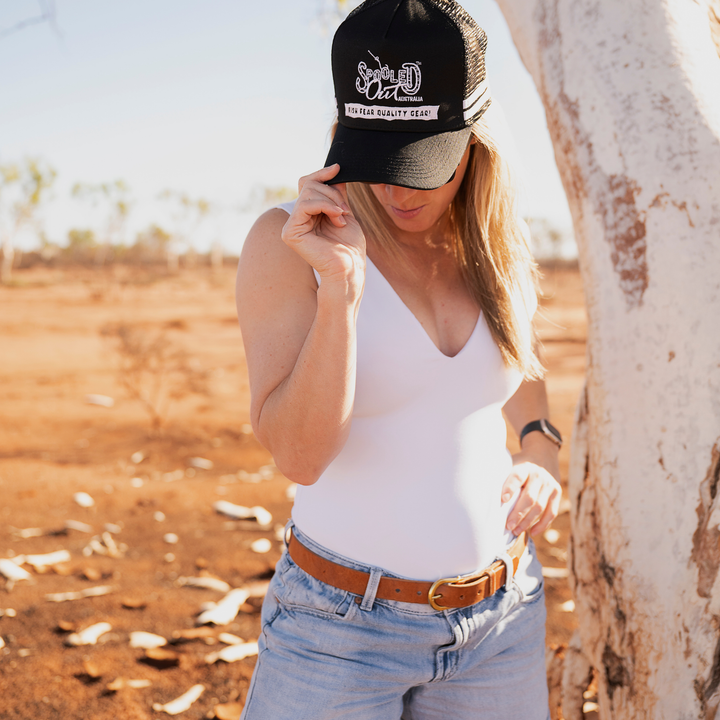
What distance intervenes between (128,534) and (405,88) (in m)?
3.48

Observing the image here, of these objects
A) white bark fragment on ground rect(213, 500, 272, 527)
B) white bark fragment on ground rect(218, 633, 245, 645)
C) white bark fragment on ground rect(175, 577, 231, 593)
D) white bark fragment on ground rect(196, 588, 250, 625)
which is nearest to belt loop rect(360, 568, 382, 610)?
white bark fragment on ground rect(218, 633, 245, 645)

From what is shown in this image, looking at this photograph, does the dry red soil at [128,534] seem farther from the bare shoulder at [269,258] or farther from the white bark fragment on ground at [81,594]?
the bare shoulder at [269,258]

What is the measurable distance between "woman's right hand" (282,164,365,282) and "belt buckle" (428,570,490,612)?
68 centimetres

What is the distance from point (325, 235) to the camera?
3.94 feet

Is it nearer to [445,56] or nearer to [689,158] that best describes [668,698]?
[689,158]

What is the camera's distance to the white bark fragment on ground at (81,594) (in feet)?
9.93

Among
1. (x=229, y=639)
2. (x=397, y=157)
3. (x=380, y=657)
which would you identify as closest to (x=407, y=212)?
(x=397, y=157)

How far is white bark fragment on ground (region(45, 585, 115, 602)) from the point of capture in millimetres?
3028

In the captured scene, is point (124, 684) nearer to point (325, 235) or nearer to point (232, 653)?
point (232, 653)

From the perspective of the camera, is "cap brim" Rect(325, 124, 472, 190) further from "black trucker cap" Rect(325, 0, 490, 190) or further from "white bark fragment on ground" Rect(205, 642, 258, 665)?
"white bark fragment on ground" Rect(205, 642, 258, 665)

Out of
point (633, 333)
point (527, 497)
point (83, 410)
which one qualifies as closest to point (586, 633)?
point (527, 497)

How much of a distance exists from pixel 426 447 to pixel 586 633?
0.93 metres

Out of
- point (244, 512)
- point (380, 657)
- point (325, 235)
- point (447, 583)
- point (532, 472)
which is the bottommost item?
point (244, 512)

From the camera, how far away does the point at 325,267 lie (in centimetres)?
116
